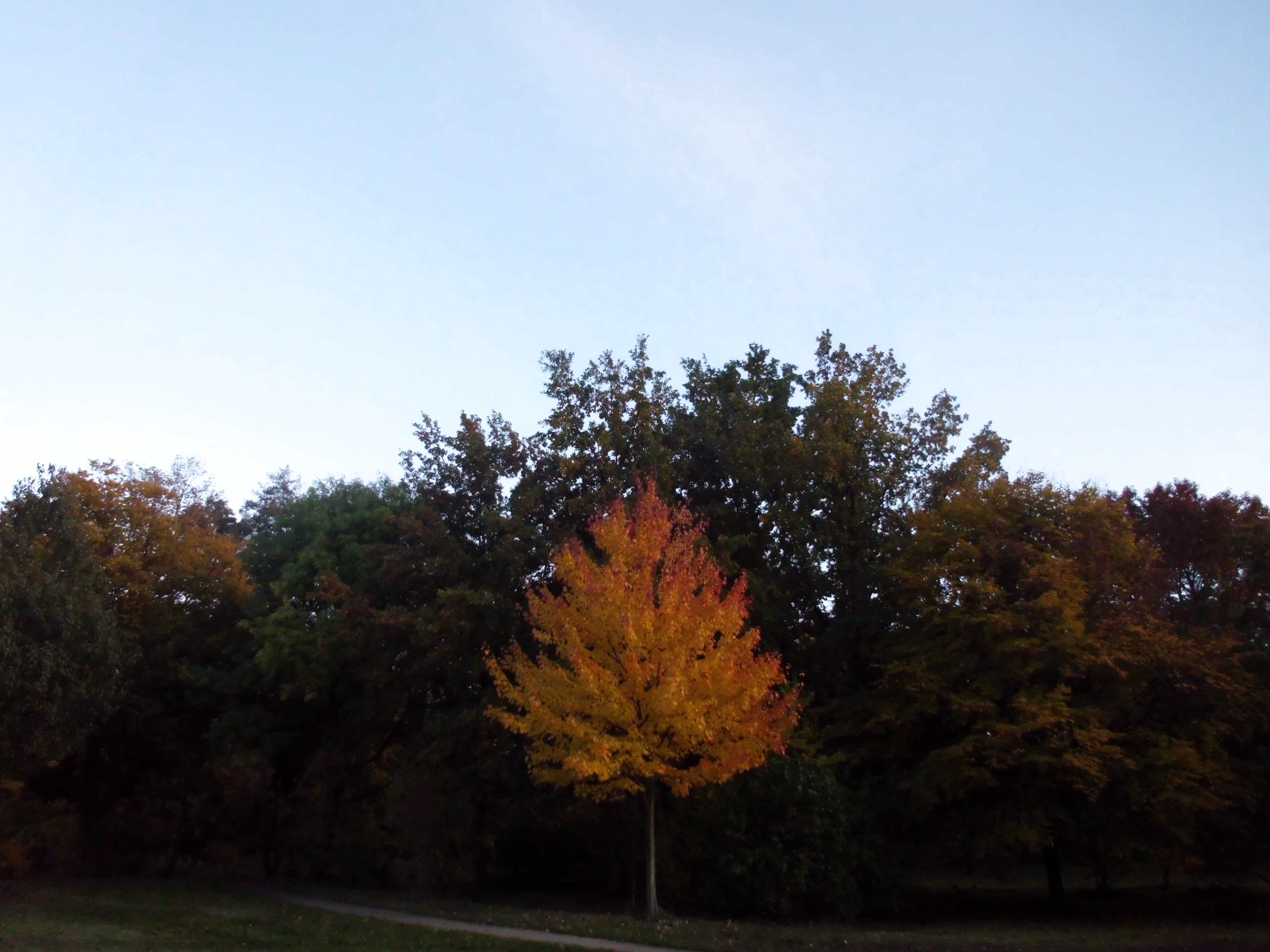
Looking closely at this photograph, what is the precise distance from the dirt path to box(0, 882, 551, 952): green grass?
394 millimetres

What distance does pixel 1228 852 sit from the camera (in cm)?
2216

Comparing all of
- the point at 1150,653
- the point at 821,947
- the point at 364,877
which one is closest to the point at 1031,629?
the point at 1150,653

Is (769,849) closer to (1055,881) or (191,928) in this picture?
(1055,881)

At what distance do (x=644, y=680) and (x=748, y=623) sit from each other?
8.50 metres

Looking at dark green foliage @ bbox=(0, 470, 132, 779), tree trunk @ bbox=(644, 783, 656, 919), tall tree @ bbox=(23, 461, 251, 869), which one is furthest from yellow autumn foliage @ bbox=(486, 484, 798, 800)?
tall tree @ bbox=(23, 461, 251, 869)

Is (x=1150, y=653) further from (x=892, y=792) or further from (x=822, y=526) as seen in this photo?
(x=822, y=526)

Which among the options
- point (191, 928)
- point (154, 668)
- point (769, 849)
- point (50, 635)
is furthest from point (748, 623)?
point (154, 668)

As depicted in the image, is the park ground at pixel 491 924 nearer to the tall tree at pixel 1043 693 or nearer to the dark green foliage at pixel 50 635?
the tall tree at pixel 1043 693

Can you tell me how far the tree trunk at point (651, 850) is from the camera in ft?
61.1

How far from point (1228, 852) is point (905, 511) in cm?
1129

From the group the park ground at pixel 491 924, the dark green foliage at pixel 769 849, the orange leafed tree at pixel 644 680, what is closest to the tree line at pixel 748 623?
the dark green foliage at pixel 769 849

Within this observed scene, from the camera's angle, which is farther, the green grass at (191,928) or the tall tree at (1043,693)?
the tall tree at (1043,693)

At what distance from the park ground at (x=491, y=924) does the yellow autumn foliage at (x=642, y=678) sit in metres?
2.70

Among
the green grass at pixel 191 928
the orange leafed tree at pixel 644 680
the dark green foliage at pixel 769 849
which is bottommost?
the green grass at pixel 191 928
